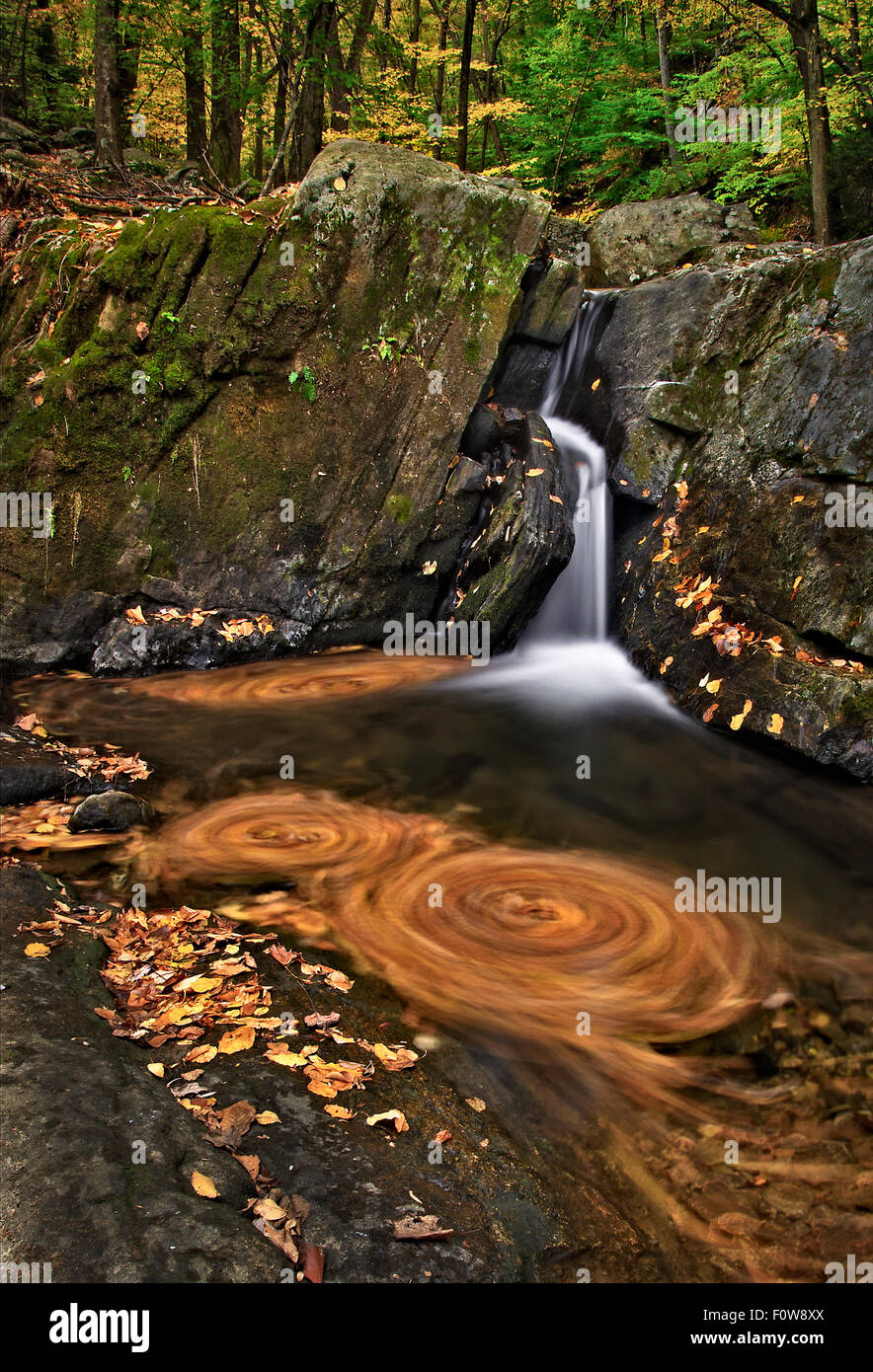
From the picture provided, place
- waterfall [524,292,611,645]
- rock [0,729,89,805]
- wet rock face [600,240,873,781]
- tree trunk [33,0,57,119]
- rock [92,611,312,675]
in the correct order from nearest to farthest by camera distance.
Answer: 1. rock [0,729,89,805]
2. wet rock face [600,240,873,781]
3. rock [92,611,312,675]
4. waterfall [524,292,611,645]
5. tree trunk [33,0,57,119]

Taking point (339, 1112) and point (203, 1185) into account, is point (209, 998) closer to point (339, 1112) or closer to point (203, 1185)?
point (339, 1112)

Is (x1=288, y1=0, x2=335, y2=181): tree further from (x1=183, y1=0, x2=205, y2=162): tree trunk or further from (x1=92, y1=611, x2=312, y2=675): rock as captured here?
(x1=92, y1=611, x2=312, y2=675): rock

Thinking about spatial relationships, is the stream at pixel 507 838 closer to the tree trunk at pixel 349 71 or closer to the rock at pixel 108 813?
the rock at pixel 108 813

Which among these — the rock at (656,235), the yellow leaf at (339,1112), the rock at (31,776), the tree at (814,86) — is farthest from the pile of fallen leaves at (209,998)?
the rock at (656,235)

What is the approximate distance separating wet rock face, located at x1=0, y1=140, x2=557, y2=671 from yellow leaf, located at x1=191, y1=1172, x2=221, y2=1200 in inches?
275

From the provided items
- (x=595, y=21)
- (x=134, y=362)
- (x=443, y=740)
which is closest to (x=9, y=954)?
(x=443, y=740)

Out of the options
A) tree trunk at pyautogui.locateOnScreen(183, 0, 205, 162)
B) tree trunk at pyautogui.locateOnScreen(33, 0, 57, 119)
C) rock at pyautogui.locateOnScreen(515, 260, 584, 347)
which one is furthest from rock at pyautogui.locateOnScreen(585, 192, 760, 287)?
tree trunk at pyautogui.locateOnScreen(33, 0, 57, 119)

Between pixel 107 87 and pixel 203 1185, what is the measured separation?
46.5 feet

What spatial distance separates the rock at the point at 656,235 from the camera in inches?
515

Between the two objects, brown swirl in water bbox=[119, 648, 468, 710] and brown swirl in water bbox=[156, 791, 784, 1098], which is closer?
brown swirl in water bbox=[156, 791, 784, 1098]

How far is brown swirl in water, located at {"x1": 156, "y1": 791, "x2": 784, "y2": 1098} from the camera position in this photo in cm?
378

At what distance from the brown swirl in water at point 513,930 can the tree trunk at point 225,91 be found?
545 inches
